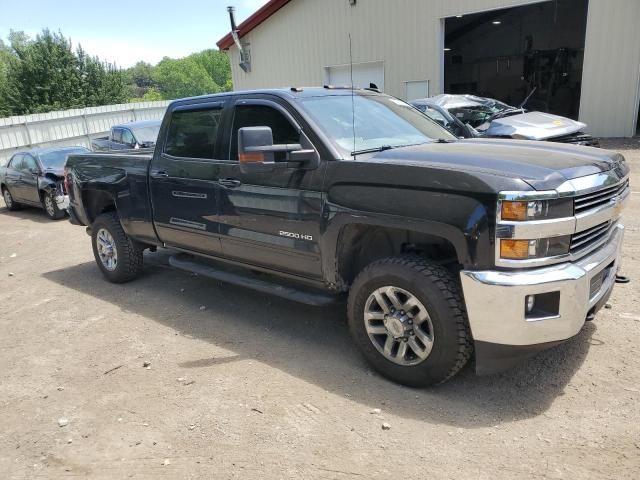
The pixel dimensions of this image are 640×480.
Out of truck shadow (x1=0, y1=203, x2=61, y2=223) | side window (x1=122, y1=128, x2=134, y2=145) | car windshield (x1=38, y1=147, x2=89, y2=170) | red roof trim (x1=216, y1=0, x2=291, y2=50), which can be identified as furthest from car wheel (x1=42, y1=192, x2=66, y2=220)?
red roof trim (x1=216, y1=0, x2=291, y2=50)

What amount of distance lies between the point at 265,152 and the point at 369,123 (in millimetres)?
985

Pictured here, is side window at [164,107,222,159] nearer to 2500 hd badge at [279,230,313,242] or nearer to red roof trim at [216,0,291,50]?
2500 hd badge at [279,230,313,242]

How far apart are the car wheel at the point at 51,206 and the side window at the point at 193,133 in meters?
7.31

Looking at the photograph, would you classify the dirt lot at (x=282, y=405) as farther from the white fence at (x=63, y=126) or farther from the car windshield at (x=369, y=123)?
the white fence at (x=63, y=126)

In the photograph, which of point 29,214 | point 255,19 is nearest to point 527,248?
point 29,214

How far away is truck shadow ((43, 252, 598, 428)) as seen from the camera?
3.24 meters

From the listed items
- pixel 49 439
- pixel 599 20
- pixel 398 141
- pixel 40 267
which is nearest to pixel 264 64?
pixel 599 20

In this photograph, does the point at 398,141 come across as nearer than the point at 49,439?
No

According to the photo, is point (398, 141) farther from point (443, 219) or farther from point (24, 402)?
point (24, 402)

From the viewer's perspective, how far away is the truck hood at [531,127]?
8.00 metres

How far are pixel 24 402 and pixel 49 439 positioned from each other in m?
0.64

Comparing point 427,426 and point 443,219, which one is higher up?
point 443,219

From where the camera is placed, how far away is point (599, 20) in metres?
13.3

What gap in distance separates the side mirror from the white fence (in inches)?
760
